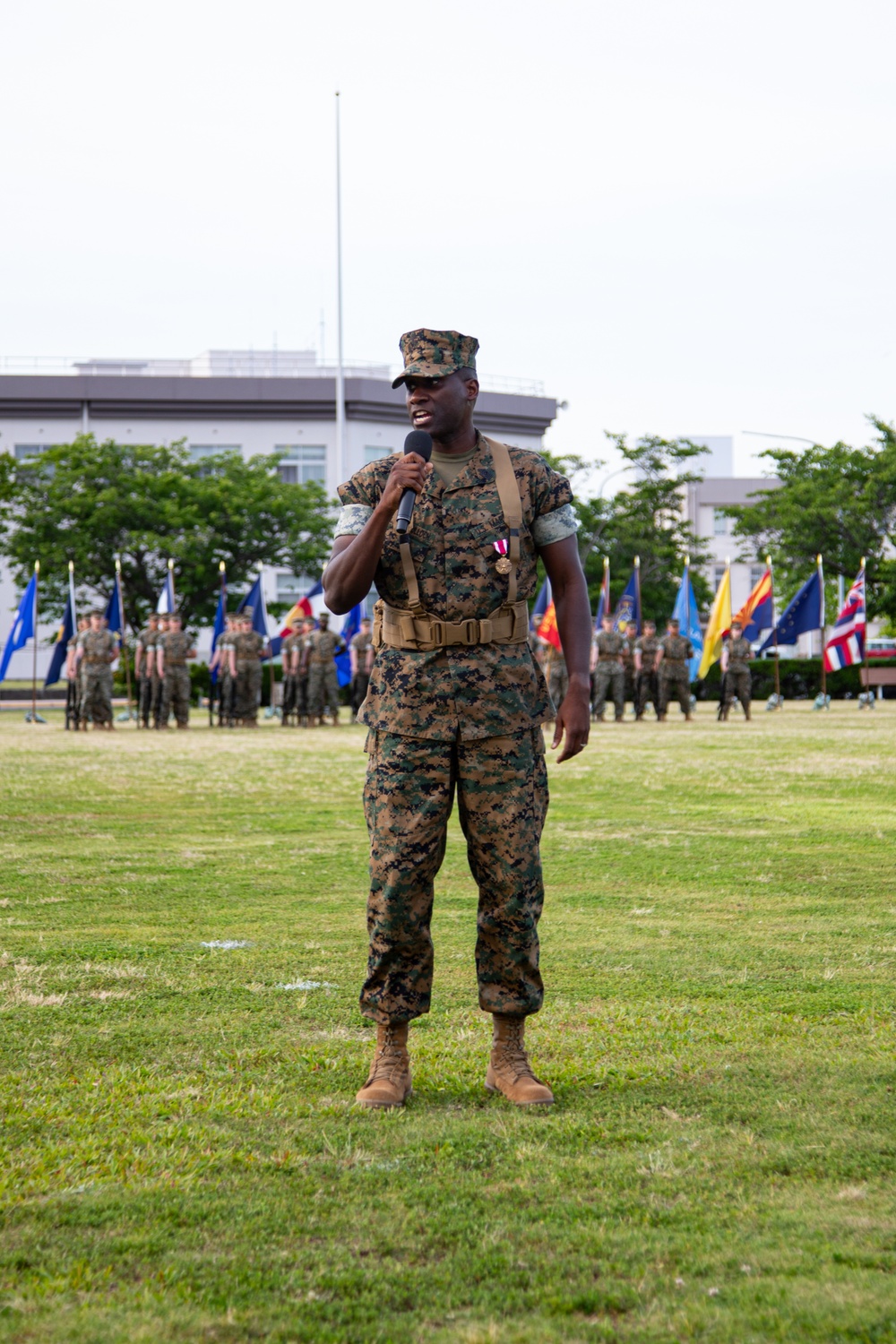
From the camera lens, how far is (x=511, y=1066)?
4340 mm

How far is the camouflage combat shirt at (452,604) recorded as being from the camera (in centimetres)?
432

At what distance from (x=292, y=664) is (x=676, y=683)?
7.94 metres

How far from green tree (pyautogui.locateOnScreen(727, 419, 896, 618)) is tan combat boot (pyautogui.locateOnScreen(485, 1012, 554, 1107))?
43.0m

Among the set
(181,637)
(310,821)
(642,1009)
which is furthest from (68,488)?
(642,1009)

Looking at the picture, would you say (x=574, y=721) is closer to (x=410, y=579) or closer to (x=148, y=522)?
(x=410, y=579)

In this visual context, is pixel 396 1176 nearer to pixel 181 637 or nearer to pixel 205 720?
pixel 181 637

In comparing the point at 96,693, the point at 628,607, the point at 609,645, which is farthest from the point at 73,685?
the point at 628,607

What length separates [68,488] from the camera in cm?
4853


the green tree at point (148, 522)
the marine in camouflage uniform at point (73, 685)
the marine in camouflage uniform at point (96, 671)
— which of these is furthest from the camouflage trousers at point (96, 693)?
the green tree at point (148, 522)

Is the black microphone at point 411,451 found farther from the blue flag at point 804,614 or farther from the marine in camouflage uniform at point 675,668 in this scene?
the blue flag at point 804,614

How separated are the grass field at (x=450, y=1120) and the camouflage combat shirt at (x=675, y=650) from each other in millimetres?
22848

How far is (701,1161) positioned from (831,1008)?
1811 millimetres

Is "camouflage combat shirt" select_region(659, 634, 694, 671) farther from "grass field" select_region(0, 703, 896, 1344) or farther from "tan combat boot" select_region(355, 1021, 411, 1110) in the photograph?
"tan combat boot" select_region(355, 1021, 411, 1110)

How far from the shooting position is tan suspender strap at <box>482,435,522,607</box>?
4367mm
